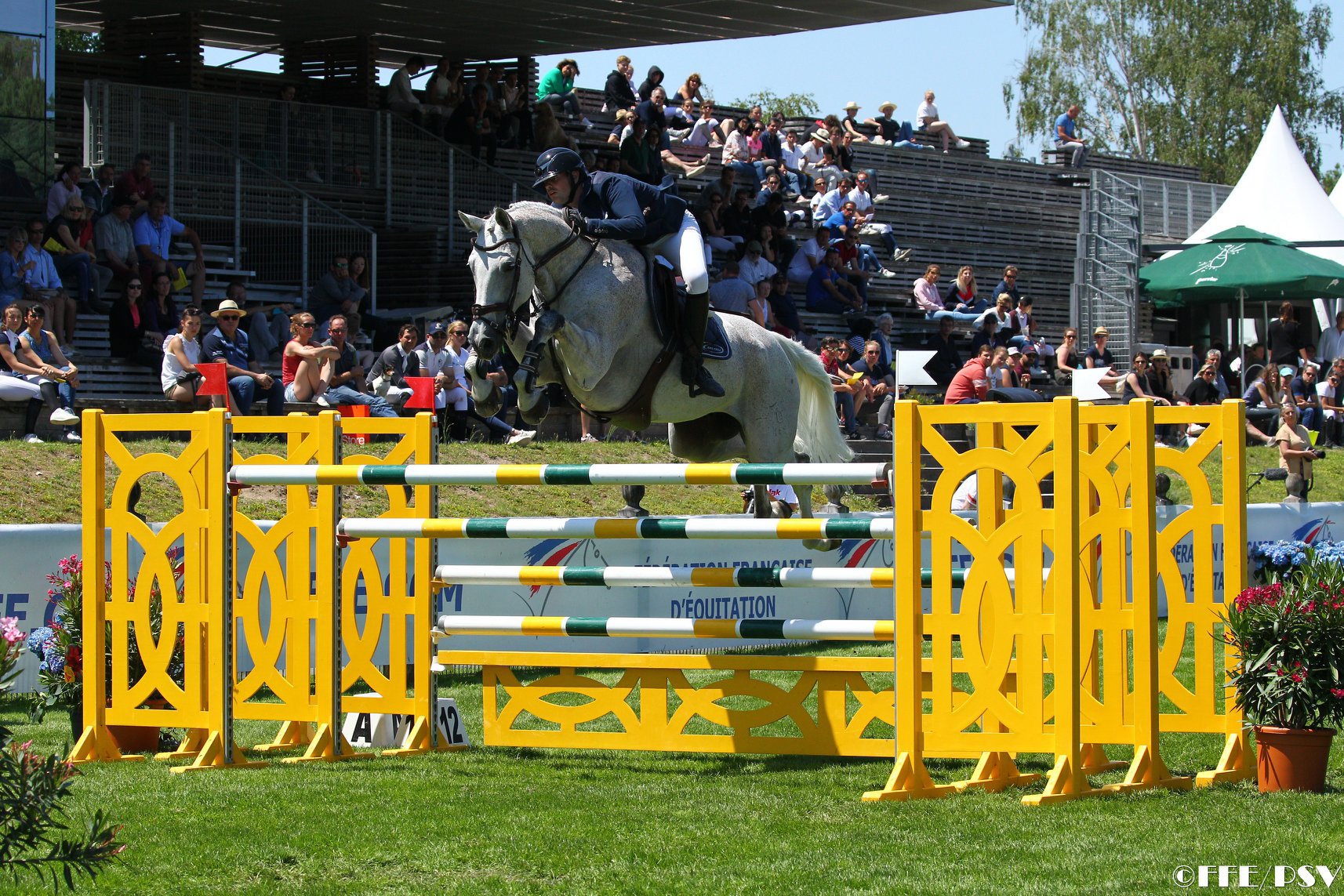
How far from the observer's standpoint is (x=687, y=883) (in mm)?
4895

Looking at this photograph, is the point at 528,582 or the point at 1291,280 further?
the point at 1291,280

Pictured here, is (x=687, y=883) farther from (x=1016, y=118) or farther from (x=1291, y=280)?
(x=1016, y=118)

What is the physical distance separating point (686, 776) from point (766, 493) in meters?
2.70

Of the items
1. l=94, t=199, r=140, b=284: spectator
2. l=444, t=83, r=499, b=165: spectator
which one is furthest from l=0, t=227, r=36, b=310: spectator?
l=444, t=83, r=499, b=165: spectator

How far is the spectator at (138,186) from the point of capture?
1582 cm

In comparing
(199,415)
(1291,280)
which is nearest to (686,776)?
(199,415)

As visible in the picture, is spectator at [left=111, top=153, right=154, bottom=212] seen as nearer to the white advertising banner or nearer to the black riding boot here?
the white advertising banner

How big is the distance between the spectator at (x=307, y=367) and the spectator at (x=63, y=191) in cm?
307

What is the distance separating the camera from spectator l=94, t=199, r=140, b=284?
1541cm

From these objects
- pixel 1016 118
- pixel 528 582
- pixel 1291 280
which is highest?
pixel 1016 118

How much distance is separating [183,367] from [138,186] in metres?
3.53

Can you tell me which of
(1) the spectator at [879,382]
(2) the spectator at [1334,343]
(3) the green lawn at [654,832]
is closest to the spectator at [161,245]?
(1) the spectator at [879,382]

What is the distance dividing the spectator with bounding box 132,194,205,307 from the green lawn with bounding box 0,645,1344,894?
9.25 meters

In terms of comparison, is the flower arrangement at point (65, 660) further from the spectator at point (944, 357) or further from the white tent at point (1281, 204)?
the white tent at point (1281, 204)
